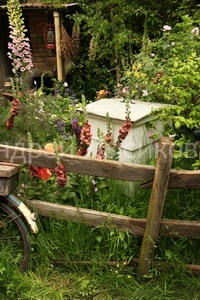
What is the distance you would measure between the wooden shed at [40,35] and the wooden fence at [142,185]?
4.13 metres

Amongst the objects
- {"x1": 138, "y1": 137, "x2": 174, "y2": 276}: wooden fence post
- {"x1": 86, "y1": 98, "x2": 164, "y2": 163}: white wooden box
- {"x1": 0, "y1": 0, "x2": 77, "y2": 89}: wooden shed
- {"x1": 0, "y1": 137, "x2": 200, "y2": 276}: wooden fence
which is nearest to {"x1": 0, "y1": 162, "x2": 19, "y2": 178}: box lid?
{"x1": 0, "y1": 137, "x2": 200, "y2": 276}: wooden fence

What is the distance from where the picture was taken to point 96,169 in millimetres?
2322

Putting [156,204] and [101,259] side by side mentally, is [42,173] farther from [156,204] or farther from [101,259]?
[156,204]

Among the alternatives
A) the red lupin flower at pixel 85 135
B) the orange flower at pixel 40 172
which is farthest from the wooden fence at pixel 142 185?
the red lupin flower at pixel 85 135

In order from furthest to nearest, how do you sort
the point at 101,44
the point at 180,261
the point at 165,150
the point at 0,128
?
1. the point at 101,44
2. the point at 0,128
3. the point at 180,261
4. the point at 165,150

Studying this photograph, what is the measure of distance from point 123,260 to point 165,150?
1027mm

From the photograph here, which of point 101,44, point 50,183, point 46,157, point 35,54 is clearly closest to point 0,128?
point 50,183

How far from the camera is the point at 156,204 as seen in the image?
88.4 inches

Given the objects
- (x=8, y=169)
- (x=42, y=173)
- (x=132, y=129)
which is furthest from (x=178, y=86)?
(x=8, y=169)

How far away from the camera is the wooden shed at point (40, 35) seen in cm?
620

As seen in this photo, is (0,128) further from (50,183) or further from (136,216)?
(136,216)

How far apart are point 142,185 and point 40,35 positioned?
5.62 meters

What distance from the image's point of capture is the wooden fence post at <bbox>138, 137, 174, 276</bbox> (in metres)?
2.08

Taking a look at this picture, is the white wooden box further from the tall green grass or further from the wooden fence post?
the wooden fence post
